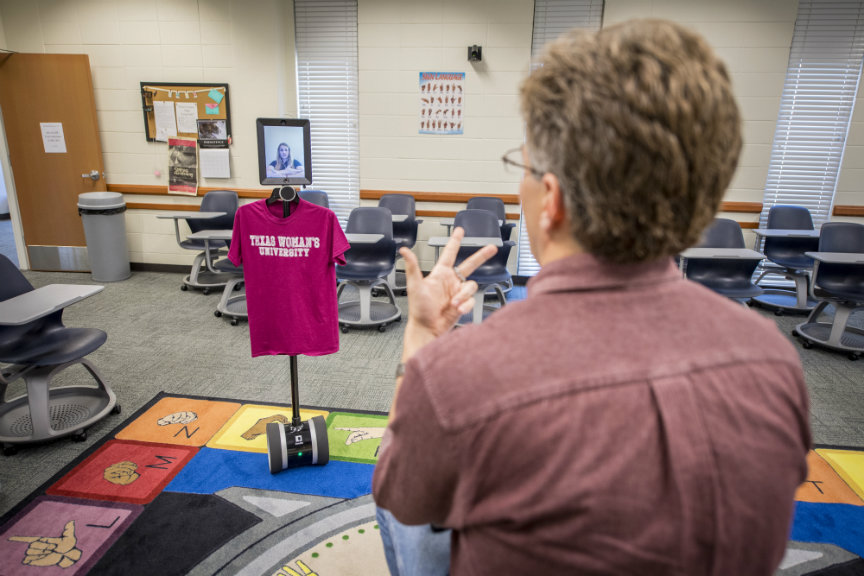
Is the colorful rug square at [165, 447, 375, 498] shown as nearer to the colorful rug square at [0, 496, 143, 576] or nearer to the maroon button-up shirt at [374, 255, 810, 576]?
the colorful rug square at [0, 496, 143, 576]

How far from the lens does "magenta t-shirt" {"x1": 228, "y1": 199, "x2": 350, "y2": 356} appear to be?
2.10 meters

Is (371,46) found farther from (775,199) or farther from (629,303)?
(629,303)

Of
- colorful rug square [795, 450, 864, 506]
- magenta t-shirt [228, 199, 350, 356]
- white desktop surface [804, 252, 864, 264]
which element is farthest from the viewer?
white desktop surface [804, 252, 864, 264]

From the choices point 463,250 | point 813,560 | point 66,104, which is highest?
point 66,104

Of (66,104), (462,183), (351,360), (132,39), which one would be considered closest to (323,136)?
(462,183)

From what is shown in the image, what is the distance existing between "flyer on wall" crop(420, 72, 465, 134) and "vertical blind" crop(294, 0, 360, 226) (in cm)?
77

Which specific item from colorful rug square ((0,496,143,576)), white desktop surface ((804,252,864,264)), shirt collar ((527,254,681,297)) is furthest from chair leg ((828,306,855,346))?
colorful rug square ((0,496,143,576))

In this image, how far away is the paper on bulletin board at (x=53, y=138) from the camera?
5.26 m

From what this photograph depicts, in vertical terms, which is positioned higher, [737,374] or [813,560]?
[737,374]

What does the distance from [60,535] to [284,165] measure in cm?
166

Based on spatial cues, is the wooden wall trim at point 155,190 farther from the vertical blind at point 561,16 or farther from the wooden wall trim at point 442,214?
the vertical blind at point 561,16

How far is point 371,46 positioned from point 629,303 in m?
5.28

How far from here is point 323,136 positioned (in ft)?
18.3

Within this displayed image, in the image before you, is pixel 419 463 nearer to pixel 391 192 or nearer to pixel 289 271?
pixel 289 271
